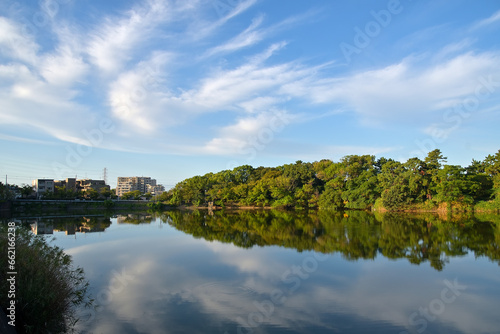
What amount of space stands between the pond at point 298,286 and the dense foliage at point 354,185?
18534 millimetres

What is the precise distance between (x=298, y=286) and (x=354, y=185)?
113 feet

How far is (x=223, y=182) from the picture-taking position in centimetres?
5559

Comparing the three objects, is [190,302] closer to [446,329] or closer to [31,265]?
[31,265]

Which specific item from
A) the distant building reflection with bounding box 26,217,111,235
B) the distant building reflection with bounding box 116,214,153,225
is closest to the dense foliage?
the distant building reflection with bounding box 116,214,153,225

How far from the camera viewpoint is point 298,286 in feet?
26.9

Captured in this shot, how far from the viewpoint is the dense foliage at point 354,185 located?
3106cm

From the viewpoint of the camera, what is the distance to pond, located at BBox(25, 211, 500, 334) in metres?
5.94

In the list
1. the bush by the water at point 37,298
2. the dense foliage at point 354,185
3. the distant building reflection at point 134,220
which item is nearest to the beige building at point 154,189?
the dense foliage at point 354,185

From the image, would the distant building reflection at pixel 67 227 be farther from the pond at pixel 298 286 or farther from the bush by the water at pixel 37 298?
the bush by the water at pixel 37 298

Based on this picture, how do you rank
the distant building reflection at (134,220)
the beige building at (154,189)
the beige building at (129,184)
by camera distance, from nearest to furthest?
1. the distant building reflection at (134,220)
2. the beige building at (129,184)
3. the beige building at (154,189)

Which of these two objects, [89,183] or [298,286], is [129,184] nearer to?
[89,183]

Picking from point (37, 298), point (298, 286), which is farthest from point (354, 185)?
point (37, 298)

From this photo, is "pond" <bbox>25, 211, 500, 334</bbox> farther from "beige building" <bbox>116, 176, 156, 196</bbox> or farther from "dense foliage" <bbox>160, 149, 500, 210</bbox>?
"beige building" <bbox>116, 176, 156, 196</bbox>

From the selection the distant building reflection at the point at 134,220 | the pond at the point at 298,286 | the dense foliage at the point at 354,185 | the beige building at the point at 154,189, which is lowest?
the pond at the point at 298,286
